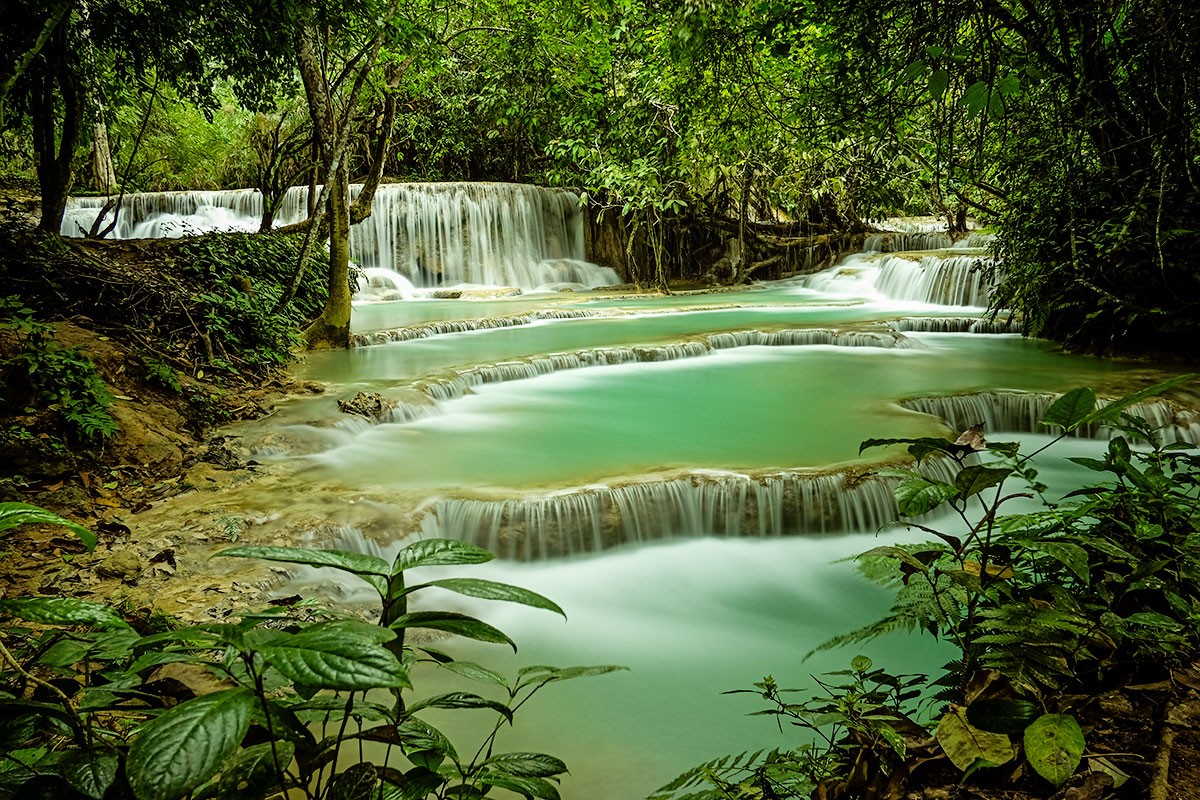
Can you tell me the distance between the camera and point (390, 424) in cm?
627

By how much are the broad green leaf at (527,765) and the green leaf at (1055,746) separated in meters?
0.84

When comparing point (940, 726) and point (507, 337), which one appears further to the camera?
point (507, 337)

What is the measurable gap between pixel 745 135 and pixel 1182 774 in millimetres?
7915

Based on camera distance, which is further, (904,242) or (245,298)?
(904,242)

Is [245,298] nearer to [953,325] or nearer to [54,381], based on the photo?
[54,381]

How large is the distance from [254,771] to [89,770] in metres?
Answer: 0.21

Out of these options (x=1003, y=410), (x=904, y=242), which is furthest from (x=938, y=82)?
(x=904, y=242)

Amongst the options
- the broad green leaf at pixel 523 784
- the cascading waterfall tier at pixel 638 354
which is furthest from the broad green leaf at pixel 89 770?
the cascading waterfall tier at pixel 638 354

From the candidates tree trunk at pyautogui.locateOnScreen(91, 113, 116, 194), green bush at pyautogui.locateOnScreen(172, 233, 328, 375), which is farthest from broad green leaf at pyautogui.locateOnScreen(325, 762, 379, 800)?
tree trunk at pyautogui.locateOnScreen(91, 113, 116, 194)

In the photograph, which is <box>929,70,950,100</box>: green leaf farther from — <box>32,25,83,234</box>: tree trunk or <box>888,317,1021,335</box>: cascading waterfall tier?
<box>888,317,1021,335</box>: cascading waterfall tier

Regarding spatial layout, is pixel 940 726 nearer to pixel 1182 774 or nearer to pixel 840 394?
pixel 1182 774

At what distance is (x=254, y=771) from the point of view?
0.98m

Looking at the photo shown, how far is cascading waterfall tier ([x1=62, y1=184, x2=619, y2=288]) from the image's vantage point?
16.8 metres

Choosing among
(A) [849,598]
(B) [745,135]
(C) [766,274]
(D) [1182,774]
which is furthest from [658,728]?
(C) [766,274]
